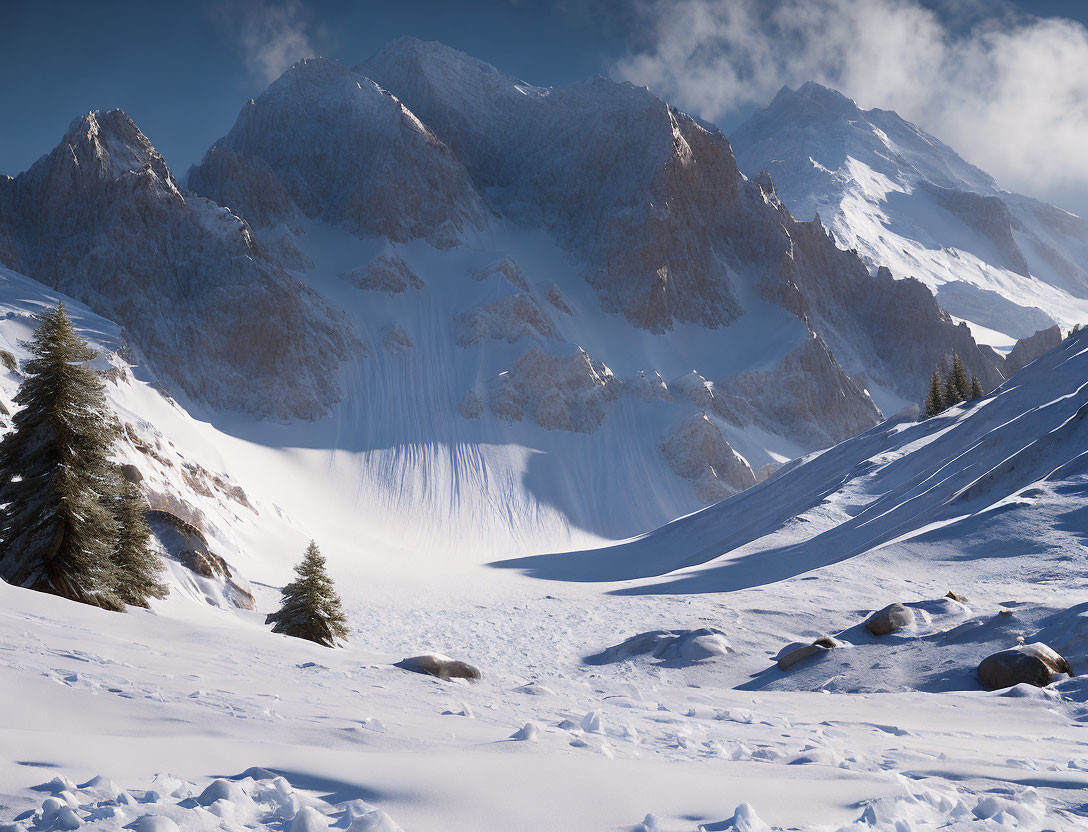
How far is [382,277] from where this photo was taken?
108 metres

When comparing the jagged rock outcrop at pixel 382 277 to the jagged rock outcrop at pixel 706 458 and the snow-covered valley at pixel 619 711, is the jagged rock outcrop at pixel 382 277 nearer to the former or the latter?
the jagged rock outcrop at pixel 706 458

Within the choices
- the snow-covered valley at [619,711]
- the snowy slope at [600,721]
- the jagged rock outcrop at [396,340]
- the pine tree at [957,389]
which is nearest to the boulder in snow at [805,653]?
the snow-covered valley at [619,711]

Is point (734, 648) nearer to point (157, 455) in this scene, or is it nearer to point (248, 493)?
point (157, 455)

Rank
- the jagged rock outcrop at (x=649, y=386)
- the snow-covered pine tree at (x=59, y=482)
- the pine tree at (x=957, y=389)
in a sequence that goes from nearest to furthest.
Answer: the snow-covered pine tree at (x=59, y=482)
the pine tree at (x=957, y=389)
the jagged rock outcrop at (x=649, y=386)

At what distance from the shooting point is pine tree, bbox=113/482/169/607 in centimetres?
1669

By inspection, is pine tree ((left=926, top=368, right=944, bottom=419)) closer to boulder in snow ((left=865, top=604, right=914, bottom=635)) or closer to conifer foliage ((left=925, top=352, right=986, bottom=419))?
conifer foliage ((left=925, top=352, right=986, bottom=419))

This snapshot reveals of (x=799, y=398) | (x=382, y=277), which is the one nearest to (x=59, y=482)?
(x=382, y=277)

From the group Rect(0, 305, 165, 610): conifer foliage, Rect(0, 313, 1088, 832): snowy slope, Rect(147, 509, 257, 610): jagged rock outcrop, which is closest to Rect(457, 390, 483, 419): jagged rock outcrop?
Rect(147, 509, 257, 610): jagged rock outcrop

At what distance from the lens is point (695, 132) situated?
13025 centimetres

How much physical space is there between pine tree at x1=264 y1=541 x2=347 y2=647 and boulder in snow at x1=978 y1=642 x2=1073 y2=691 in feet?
48.5

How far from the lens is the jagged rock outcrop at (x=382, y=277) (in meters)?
108

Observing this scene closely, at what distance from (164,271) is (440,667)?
91.2 meters

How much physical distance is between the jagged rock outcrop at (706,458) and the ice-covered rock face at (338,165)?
45695 mm

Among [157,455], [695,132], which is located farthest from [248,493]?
[695,132]
